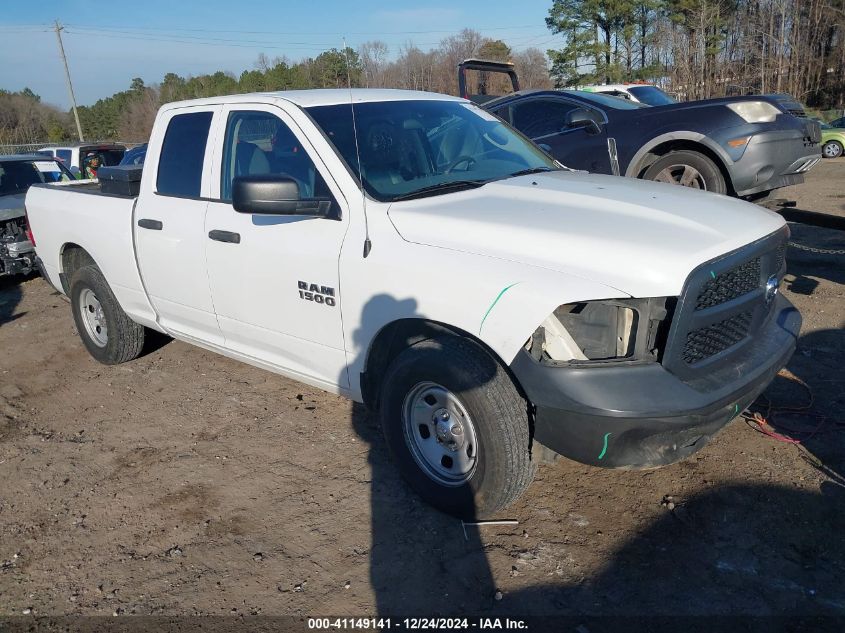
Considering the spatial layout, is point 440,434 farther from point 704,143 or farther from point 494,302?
point 704,143

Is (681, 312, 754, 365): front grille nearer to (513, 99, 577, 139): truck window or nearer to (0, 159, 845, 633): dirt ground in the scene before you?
(0, 159, 845, 633): dirt ground

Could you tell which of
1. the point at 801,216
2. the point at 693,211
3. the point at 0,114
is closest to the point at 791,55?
the point at 801,216

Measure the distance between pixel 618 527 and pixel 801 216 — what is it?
328cm

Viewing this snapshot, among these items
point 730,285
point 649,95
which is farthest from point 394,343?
point 649,95

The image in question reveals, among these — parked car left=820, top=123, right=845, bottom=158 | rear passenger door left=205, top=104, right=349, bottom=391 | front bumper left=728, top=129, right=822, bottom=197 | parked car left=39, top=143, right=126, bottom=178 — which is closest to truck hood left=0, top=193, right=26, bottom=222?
rear passenger door left=205, top=104, right=349, bottom=391

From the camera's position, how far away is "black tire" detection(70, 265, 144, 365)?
520 cm

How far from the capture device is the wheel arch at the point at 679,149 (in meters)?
6.70

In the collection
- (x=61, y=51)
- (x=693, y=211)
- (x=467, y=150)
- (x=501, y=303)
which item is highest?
(x=61, y=51)

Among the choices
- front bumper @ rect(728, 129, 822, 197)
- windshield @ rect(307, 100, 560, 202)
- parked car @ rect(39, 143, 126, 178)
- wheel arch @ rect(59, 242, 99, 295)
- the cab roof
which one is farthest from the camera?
parked car @ rect(39, 143, 126, 178)

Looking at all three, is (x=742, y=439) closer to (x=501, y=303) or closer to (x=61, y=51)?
(x=501, y=303)

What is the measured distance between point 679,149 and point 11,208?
8097 millimetres

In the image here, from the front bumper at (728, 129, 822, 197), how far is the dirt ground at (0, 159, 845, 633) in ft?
7.95

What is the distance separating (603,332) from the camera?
274 cm

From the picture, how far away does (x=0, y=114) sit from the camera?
53.2 m
